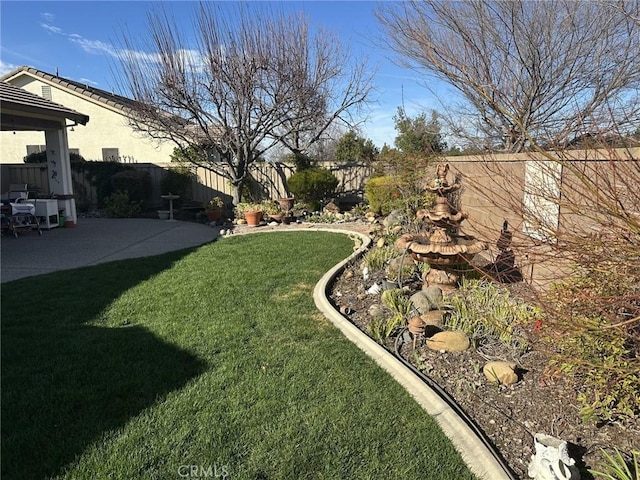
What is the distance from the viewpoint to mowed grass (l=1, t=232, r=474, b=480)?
7.54ft

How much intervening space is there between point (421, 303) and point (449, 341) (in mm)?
737

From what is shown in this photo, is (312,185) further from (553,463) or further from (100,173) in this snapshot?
(553,463)

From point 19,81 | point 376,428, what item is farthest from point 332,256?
point 19,81

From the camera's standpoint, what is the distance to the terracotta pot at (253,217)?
11.0 m

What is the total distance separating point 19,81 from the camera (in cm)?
1938

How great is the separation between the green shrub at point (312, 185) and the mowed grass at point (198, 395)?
788 cm

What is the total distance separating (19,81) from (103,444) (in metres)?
22.5

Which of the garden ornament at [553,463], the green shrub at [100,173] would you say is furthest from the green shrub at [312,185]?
the garden ornament at [553,463]

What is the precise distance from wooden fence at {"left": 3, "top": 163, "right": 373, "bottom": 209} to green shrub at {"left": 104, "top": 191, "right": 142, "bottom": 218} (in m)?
1.31

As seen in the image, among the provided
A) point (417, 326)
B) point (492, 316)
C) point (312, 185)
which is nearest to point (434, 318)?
point (417, 326)

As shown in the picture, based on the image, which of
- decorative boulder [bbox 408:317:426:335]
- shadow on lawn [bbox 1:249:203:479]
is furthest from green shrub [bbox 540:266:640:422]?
shadow on lawn [bbox 1:249:203:479]

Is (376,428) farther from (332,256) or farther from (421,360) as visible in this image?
(332,256)

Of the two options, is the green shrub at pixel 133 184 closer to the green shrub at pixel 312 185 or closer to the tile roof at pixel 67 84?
the green shrub at pixel 312 185

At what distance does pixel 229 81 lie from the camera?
1143cm
